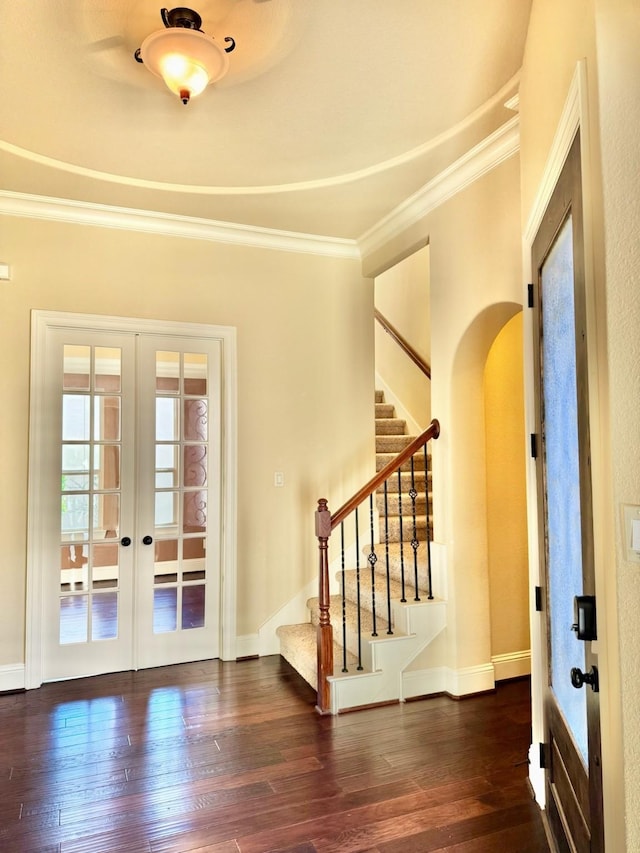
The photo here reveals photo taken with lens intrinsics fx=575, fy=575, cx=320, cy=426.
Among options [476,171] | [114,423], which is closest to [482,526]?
[476,171]

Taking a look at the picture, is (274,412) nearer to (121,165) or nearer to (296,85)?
(121,165)

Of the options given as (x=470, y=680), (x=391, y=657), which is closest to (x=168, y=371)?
(x=391, y=657)

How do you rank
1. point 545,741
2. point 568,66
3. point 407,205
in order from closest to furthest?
point 568,66, point 545,741, point 407,205

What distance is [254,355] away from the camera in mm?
4359

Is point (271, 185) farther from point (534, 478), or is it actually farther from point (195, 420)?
point (534, 478)

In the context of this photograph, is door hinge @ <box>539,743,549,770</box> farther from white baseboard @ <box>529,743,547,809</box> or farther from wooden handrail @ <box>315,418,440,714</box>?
wooden handrail @ <box>315,418,440,714</box>

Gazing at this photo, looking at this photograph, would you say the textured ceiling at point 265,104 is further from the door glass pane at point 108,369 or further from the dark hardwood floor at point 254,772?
the dark hardwood floor at point 254,772

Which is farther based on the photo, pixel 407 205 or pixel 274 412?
pixel 274 412

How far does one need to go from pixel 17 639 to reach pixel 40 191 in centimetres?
287

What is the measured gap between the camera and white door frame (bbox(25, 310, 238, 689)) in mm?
3688

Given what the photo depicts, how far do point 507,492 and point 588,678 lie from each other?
8.21ft

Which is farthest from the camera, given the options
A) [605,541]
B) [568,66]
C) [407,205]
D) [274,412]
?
[274,412]

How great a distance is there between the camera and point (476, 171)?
3.27 meters

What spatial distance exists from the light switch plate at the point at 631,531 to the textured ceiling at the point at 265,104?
200 centimetres
